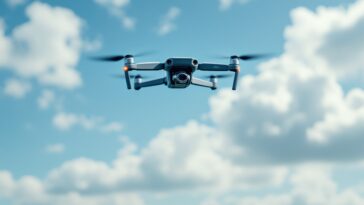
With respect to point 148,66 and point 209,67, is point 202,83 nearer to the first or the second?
point 209,67

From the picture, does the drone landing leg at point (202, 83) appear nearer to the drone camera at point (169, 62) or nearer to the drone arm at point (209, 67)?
the drone arm at point (209, 67)

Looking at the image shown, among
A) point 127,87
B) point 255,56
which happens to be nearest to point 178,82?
point 127,87

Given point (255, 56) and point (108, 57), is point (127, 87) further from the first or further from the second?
point (255, 56)

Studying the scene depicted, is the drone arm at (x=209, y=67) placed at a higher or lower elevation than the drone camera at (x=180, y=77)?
higher

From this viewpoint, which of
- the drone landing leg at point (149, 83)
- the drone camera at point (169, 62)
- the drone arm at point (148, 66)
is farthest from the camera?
the drone landing leg at point (149, 83)

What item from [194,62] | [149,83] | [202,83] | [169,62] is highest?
[149,83]

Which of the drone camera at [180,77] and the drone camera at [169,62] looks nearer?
the drone camera at [169,62]

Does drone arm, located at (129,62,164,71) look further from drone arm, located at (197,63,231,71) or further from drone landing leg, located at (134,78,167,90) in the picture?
drone arm, located at (197,63,231,71)

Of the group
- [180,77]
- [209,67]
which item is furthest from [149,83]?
[209,67]

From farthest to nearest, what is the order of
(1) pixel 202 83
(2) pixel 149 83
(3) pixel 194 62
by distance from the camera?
(1) pixel 202 83, (2) pixel 149 83, (3) pixel 194 62

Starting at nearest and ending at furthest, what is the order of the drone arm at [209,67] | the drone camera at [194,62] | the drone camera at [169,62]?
the drone camera at [169,62], the drone camera at [194,62], the drone arm at [209,67]

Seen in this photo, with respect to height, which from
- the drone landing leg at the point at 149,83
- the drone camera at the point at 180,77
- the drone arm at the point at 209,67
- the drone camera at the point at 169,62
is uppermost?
the drone landing leg at the point at 149,83
